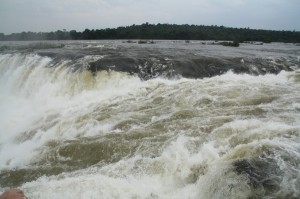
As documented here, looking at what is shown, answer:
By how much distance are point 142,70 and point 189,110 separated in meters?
6.00

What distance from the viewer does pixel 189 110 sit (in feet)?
31.8

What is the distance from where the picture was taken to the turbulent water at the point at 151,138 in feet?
18.9

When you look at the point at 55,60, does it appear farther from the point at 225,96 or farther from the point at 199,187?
the point at 199,187

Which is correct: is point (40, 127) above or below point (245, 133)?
below

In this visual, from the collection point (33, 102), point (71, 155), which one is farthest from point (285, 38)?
point (71, 155)

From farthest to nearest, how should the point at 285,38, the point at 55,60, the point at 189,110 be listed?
the point at 285,38 → the point at 55,60 → the point at 189,110

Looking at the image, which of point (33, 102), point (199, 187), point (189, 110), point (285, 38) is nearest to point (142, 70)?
point (33, 102)

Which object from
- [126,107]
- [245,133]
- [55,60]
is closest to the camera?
[245,133]

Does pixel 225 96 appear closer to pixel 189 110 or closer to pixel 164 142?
pixel 189 110

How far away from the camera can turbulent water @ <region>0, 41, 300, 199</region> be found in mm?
5766

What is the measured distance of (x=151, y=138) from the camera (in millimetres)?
7934

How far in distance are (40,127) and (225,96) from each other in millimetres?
5792

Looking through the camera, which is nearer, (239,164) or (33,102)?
(239,164)

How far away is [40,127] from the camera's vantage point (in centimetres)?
1009
